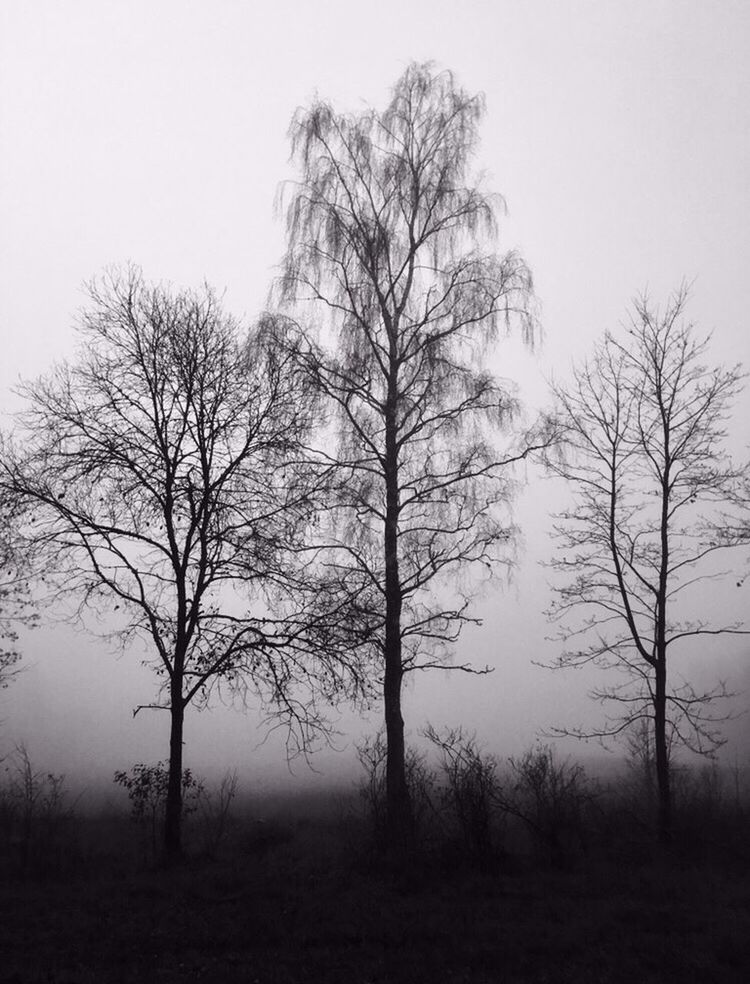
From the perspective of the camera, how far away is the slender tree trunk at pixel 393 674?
12758 mm

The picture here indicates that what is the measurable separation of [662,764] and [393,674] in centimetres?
646

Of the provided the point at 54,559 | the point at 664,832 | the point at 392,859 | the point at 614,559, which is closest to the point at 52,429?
the point at 54,559

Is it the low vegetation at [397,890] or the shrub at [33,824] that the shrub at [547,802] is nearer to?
the low vegetation at [397,890]

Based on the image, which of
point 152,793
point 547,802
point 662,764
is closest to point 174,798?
point 152,793

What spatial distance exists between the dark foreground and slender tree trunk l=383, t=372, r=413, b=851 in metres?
0.75

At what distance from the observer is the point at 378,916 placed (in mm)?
10023

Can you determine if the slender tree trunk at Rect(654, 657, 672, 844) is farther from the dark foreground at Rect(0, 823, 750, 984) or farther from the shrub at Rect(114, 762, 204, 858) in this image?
the shrub at Rect(114, 762, 204, 858)

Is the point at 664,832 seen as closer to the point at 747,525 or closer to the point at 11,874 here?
the point at 747,525

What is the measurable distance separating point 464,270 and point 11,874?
15.2m

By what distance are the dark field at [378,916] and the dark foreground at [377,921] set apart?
0.10ft

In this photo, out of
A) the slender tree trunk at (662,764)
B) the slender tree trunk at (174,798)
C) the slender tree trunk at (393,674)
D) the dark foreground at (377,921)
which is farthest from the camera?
the slender tree trunk at (662,764)

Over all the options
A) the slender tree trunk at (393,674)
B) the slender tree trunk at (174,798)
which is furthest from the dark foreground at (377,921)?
the slender tree trunk at (393,674)

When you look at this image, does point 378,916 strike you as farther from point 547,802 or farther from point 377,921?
point 547,802

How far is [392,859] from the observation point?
12266 mm
